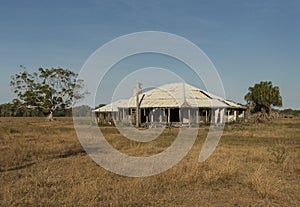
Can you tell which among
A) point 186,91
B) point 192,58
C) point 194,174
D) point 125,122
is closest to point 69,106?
point 125,122

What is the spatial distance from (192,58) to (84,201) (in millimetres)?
8082

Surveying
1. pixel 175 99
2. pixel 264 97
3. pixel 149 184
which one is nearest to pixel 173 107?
pixel 175 99

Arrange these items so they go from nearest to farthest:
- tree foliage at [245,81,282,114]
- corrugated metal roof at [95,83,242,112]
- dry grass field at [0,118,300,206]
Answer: dry grass field at [0,118,300,206]
corrugated metal roof at [95,83,242,112]
tree foliage at [245,81,282,114]

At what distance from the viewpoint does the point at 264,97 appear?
196 ft

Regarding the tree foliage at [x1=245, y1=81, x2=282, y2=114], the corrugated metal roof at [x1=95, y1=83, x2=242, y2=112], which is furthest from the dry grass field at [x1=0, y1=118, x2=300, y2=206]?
the tree foliage at [x1=245, y1=81, x2=282, y2=114]

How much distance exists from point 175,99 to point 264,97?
3101 centimetres

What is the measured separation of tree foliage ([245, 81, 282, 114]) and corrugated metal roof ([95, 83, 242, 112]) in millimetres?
24750

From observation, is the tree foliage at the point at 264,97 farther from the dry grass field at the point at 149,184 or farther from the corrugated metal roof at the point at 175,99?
the dry grass field at the point at 149,184

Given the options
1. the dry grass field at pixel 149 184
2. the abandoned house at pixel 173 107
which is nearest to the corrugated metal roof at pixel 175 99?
the abandoned house at pixel 173 107

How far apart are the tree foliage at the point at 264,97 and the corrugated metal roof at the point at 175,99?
24.8m

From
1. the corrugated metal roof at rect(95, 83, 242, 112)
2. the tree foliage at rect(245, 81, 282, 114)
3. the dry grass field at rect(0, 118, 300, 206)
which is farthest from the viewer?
the tree foliage at rect(245, 81, 282, 114)

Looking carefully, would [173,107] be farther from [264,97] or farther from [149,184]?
[264,97]

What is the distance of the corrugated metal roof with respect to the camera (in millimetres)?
33394

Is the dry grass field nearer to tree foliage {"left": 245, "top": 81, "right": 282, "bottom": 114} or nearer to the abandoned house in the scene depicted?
the abandoned house
